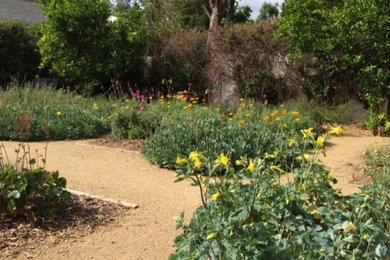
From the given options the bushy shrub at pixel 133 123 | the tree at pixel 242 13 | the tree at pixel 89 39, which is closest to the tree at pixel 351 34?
the bushy shrub at pixel 133 123

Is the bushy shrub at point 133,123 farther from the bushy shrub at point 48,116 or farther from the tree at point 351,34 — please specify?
the tree at point 351,34

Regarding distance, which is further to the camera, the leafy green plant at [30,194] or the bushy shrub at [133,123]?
the bushy shrub at [133,123]

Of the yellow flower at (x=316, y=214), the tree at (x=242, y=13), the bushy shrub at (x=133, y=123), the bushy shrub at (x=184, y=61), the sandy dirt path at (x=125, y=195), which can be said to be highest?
the tree at (x=242, y=13)

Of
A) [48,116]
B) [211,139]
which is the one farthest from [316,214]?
[48,116]

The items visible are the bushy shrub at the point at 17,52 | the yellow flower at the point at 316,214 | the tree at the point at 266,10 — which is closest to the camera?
the yellow flower at the point at 316,214

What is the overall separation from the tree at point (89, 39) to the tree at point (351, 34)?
5.51 meters

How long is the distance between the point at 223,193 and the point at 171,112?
6707 mm

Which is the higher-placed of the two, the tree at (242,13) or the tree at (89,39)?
the tree at (242,13)

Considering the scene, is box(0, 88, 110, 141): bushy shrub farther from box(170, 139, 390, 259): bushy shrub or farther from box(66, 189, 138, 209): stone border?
box(170, 139, 390, 259): bushy shrub

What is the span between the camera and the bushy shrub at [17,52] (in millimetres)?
15648

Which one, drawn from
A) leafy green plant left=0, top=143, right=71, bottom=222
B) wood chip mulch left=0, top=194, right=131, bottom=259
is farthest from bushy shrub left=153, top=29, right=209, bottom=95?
leafy green plant left=0, top=143, right=71, bottom=222

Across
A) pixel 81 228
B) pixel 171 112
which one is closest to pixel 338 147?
pixel 171 112

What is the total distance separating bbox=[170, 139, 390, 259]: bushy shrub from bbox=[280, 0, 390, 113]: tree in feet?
24.4

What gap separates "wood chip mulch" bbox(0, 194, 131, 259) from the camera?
3791 millimetres
